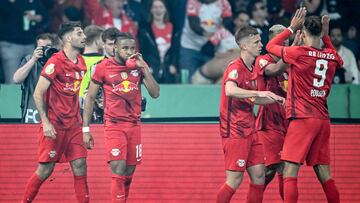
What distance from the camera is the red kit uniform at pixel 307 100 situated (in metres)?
12.7

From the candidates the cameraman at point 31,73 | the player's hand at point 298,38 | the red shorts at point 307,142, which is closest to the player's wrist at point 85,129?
the cameraman at point 31,73

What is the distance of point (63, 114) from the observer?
45.0 ft

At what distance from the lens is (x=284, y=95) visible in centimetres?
1366

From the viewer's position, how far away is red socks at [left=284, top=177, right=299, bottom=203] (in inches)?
502

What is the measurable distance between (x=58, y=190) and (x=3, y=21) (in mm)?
4696

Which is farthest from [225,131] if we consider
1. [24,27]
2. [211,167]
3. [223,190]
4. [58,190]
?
[24,27]

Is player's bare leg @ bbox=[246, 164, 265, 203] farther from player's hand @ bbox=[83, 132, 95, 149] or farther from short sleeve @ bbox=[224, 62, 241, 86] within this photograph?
player's hand @ bbox=[83, 132, 95, 149]

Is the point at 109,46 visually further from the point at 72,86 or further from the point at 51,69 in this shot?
the point at 51,69

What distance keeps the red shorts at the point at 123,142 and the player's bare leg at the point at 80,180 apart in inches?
18.1

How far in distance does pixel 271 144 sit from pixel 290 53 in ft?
4.98

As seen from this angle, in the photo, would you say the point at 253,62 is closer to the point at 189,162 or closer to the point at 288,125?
the point at 288,125

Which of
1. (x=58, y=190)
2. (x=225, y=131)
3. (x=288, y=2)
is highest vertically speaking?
(x=288, y=2)

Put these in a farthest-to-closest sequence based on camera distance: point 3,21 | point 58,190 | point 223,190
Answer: point 3,21 → point 58,190 → point 223,190

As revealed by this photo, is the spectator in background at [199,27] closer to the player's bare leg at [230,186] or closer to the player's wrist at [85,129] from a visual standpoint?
the player's wrist at [85,129]
